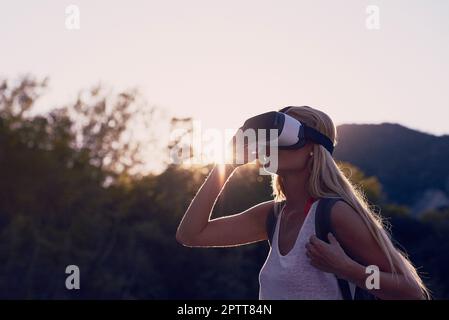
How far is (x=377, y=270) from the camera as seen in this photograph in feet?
11.3

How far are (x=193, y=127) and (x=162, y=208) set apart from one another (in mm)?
5676

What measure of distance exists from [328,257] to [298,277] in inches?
7.3

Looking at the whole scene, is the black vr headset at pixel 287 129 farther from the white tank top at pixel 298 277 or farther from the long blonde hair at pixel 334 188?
the white tank top at pixel 298 277

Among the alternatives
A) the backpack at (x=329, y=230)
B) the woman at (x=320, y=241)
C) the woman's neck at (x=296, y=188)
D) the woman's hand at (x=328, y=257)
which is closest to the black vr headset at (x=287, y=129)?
the woman at (x=320, y=241)

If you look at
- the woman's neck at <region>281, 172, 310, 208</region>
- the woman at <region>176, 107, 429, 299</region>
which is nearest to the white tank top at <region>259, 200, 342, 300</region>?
the woman at <region>176, 107, 429, 299</region>

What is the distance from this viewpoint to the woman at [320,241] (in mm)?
3424

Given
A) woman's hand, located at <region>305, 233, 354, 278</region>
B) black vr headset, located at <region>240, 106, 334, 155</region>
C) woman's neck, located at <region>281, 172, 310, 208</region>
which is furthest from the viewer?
woman's neck, located at <region>281, 172, 310, 208</region>

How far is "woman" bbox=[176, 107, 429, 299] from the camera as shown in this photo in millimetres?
3424

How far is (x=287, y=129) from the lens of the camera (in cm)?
363

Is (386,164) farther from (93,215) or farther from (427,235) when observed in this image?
(93,215)

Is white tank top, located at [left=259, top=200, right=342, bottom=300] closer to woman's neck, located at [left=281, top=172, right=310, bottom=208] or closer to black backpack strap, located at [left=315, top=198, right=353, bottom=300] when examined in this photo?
black backpack strap, located at [left=315, top=198, right=353, bottom=300]

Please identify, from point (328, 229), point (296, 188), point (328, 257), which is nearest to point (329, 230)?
point (328, 229)

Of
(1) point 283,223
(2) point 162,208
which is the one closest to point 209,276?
(2) point 162,208

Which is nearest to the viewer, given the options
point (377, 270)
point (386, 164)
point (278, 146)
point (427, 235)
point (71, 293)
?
point (377, 270)
